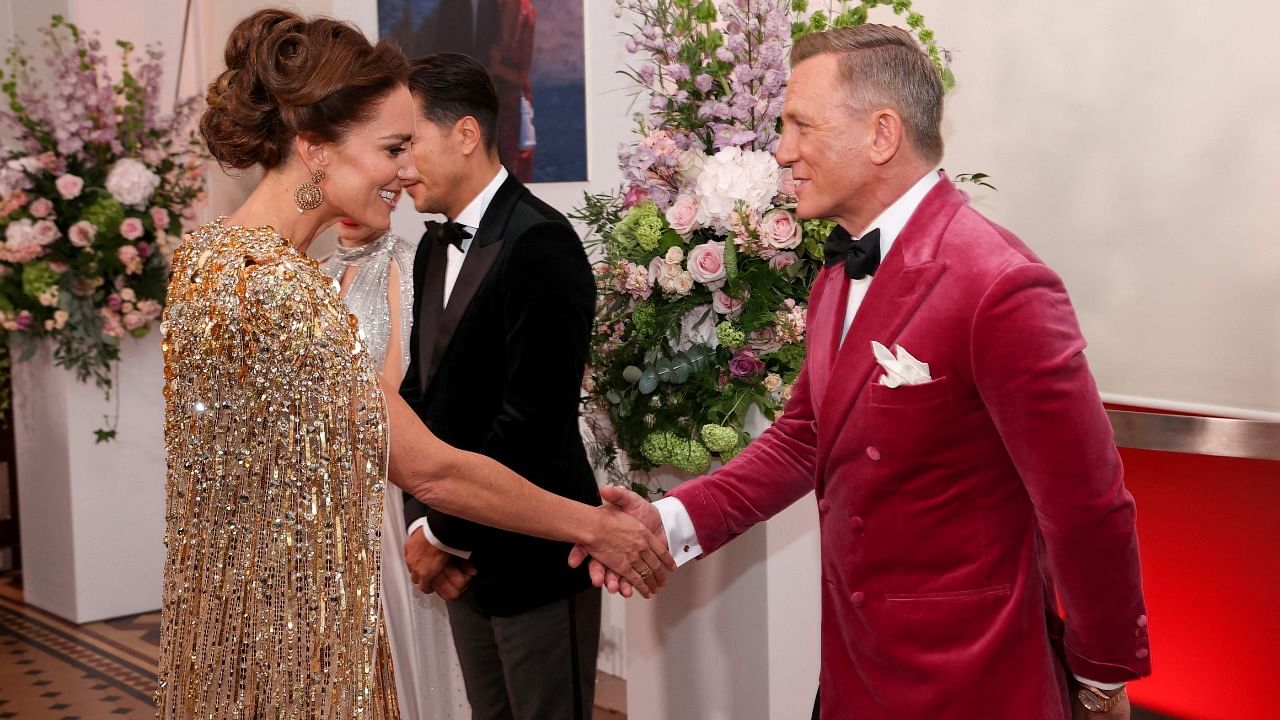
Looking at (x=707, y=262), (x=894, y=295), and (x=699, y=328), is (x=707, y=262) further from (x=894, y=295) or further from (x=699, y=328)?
(x=894, y=295)

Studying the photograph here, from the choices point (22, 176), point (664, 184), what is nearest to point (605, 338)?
point (664, 184)

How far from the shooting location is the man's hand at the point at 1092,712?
1863 mm

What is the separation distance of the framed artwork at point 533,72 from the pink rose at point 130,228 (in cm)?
166

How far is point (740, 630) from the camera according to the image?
301 cm

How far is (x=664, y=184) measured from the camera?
111 inches

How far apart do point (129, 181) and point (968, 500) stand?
15.7 ft

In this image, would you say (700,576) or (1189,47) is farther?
(700,576)

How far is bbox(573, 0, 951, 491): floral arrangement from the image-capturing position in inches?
104

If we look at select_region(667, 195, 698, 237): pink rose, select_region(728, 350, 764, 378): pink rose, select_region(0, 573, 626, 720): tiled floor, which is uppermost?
select_region(667, 195, 698, 237): pink rose

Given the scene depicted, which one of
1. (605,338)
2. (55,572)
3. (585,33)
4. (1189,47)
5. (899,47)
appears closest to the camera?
(899,47)

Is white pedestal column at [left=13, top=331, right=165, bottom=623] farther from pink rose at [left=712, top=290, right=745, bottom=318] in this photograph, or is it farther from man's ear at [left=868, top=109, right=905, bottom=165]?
man's ear at [left=868, top=109, right=905, bottom=165]

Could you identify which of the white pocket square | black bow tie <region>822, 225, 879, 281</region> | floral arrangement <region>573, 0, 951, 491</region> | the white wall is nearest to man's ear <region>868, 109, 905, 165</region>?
black bow tie <region>822, 225, 879, 281</region>

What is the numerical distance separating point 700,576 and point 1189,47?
164cm

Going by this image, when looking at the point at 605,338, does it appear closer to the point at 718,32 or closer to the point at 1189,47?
the point at 718,32
